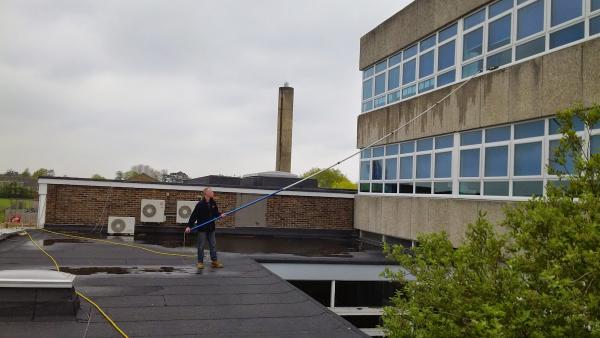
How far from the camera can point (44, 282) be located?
A: 7160 mm

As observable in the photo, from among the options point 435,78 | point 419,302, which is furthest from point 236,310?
point 435,78

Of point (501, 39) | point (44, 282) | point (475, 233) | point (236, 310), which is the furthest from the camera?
point (501, 39)

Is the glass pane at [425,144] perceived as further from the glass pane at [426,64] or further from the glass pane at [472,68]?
the glass pane at [472,68]

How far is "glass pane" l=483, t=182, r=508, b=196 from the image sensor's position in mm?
13508

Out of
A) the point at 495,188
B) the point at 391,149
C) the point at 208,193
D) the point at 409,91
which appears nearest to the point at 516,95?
the point at 495,188

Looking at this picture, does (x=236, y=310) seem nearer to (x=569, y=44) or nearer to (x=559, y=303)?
(x=559, y=303)

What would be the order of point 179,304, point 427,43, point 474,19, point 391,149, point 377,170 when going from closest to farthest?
point 179,304 < point 474,19 < point 427,43 < point 391,149 < point 377,170

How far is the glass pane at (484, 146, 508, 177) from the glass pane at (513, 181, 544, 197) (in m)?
0.53

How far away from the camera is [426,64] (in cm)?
1750

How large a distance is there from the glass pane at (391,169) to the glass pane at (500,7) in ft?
21.4

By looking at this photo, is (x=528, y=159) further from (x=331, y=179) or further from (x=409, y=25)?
(x=331, y=179)

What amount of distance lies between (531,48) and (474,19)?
2834 millimetres

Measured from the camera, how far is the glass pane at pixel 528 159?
1243cm

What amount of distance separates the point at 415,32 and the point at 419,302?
14.7 metres
